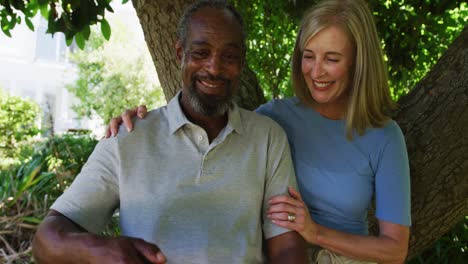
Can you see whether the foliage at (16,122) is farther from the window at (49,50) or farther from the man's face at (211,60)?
the window at (49,50)

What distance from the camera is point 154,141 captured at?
2.46 m

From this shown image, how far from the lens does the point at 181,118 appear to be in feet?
8.20

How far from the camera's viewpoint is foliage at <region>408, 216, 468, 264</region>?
4.99 metres

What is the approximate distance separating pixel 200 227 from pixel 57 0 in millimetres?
1870

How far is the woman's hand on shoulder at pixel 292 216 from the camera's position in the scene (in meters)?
2.40

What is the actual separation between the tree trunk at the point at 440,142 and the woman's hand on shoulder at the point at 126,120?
1.58 m

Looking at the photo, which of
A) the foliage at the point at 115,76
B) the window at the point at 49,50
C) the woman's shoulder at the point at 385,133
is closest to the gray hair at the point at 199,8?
the woman's shoulder at the point at 385,133

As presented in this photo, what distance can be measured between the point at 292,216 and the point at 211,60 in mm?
803

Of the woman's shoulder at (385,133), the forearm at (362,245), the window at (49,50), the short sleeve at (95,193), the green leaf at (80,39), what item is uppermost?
the window at (49,50)

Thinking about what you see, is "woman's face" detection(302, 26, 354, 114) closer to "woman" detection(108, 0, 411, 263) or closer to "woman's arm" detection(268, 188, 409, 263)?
"woman" detection(108, 0, 411, 263)

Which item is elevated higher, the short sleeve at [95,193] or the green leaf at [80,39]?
the green leaf at [80,39]

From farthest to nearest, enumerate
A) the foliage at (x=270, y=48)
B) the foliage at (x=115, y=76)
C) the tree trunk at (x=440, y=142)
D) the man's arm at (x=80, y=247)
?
the foliage at (x=115, y=76) → the foliage at (x=270, y=48) → the tree trunk at (x=440, y=142) → the man's arm at (x=80, y=247)

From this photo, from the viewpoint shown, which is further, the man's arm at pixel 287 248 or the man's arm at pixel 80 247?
the man's arm at pixel 287 248

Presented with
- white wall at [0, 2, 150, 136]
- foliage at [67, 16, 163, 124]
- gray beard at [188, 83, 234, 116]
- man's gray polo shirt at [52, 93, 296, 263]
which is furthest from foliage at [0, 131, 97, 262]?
white wall at [0, 2, 150, 136]
